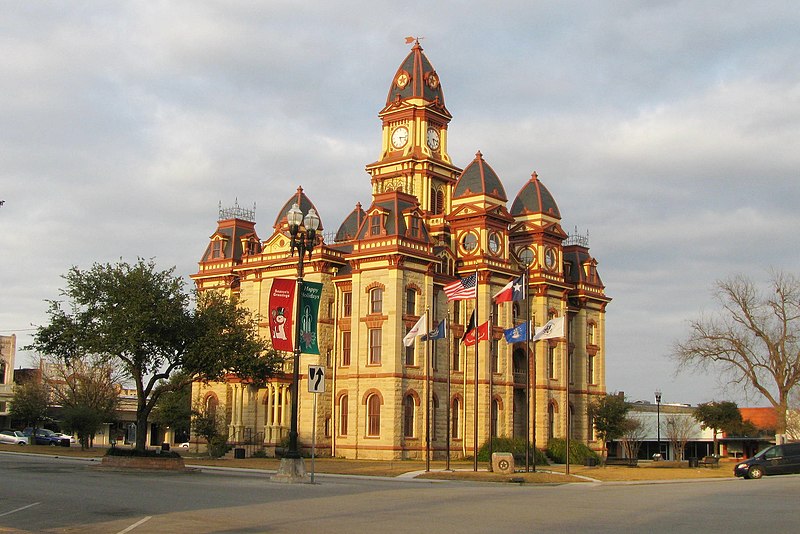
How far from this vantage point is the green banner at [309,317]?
112 ft

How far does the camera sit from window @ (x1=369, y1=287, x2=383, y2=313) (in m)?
63.5

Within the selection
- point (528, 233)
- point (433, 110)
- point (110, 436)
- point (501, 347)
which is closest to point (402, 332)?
point (501, 347)

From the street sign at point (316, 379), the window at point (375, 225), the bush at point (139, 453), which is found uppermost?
the window at point (375, 225)

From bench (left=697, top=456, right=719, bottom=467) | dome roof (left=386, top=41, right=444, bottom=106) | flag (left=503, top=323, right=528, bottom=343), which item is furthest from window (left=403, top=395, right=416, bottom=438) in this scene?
dome roof (left=386, top=41, right=444, bottom=106)

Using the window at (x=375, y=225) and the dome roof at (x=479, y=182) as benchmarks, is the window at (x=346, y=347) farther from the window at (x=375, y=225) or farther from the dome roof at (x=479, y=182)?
the dome roof at (x=479, y=182)

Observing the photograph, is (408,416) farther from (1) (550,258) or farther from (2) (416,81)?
(2) (416,81)

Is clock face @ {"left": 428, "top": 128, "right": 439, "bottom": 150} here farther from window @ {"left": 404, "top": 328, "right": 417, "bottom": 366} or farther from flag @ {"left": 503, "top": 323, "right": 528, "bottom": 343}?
flag @ {"left": 503, "top": 323, "right": 528, "bottom": 343}

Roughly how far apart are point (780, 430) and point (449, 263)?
2475 cm

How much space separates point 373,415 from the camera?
62.8 m

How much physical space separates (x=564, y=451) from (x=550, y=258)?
15110 mm

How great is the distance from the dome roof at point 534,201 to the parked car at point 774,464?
31657 millimetres

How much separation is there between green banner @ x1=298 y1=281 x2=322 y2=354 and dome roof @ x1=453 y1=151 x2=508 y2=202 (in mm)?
34838

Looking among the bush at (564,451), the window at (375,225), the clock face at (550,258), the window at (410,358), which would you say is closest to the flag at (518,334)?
the window at (410,358)

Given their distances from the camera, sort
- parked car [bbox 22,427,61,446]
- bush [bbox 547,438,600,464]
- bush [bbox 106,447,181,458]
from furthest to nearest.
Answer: parked car [bbox 22,427,61,446] → bush [bbox 547,438,600,464] → bush [bbox 106,447,181,458]
